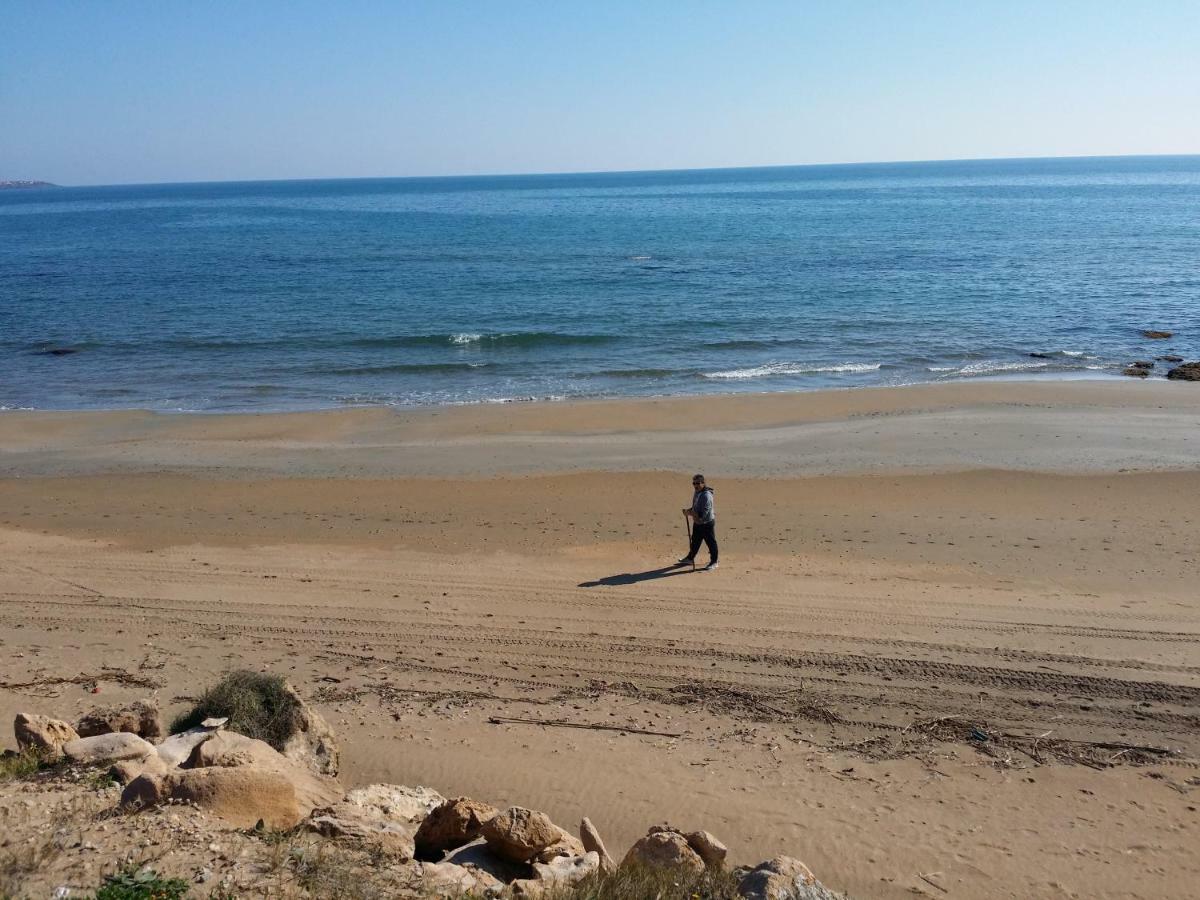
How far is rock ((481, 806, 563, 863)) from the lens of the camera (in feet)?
20.2

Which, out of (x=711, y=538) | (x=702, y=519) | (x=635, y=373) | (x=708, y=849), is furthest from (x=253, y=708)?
(x=635, y=373)

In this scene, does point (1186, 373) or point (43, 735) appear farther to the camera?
point (1186, 373)

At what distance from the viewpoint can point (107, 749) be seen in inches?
279

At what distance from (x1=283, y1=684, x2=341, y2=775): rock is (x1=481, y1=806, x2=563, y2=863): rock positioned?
7.36ft

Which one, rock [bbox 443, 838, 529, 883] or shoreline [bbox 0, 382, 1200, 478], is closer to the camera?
rock [bbox 443, 838, 529, 883]

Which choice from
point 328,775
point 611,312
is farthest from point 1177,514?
point 611,312

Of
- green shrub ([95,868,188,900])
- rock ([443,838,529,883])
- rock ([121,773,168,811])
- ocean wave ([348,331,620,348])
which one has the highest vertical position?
ocean wave ([348,331,620,348])

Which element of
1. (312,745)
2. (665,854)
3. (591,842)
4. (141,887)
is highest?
(141,887)

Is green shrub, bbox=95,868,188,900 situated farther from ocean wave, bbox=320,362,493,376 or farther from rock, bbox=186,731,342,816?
ocean wave, bbox=320,362,493,376

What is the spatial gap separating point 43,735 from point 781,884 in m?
5.63

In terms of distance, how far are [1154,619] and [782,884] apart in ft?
25.2

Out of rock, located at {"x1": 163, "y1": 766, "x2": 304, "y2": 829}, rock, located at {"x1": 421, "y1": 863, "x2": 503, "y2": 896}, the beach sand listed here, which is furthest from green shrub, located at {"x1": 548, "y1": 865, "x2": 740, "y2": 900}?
rock, located at {"x1": 163, "y1": 766, "x2": 304, "y2": 829}

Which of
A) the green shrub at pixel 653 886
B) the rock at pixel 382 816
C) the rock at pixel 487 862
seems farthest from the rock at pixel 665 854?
the rock at pixel 382 816

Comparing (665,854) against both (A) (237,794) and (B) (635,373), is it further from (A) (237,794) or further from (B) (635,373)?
(B) (635,373)
